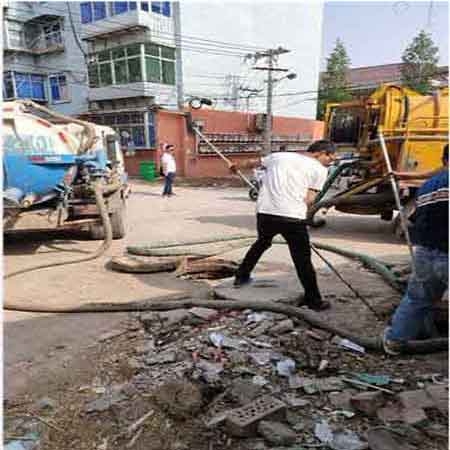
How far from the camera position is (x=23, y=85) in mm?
28016

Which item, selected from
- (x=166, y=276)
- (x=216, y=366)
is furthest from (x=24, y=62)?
(x=216, y=366)

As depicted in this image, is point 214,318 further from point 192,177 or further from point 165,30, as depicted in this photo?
point 165,30

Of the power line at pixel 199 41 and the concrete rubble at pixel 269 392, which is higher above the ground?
the power line at pixel 199 41

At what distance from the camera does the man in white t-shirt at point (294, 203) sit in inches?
152

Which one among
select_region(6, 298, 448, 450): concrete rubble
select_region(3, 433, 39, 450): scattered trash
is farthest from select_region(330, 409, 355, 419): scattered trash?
select_region(3, 433, 39, 450): scattered trash

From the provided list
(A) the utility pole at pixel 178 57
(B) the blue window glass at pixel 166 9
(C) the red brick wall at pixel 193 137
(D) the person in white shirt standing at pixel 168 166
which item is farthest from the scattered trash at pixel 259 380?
(B) the blue window glass at pixel 166 9

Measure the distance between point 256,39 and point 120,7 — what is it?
8.41 metres

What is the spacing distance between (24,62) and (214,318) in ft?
101

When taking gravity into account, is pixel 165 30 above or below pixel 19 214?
above

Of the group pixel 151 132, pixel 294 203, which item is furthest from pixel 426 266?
pixel 151 132

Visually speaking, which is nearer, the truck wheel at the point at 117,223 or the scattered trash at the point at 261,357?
the scattered trash at the point at 261,357

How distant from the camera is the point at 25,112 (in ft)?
20.0

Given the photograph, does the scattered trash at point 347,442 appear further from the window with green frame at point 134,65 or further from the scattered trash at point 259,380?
the window with green frame at point 134,65

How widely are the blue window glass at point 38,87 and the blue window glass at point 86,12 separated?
19.1ft
